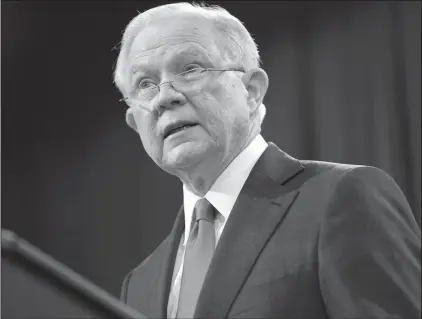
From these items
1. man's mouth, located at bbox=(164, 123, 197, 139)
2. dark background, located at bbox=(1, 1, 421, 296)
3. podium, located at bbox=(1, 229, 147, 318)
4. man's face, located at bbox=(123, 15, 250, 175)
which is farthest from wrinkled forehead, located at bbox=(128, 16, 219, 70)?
dark background, located at bbox=(1, 1, 421, 296)

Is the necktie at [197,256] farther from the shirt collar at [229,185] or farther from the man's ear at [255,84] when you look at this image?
the man's ear at [255,84]

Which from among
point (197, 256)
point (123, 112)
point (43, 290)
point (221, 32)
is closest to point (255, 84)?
point (221, 32)

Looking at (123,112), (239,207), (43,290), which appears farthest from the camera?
(123,112)

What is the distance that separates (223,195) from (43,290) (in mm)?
528

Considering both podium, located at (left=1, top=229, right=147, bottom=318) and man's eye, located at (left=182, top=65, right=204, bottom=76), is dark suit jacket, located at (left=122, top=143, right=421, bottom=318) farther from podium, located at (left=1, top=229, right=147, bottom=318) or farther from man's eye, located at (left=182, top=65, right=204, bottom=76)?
podium, located at (left=1, top=229, right=147, bottom=318)

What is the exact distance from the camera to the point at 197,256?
3.76 ft

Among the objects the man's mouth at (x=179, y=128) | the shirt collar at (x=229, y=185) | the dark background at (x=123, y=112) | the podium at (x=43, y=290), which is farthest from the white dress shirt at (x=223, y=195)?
the dark background at (x=123, y=112)

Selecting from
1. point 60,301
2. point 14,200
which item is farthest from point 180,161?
→ point 14,200

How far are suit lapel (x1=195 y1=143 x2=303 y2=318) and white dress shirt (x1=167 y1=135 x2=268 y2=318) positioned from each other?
0.8 inches

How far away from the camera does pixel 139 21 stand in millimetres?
1272

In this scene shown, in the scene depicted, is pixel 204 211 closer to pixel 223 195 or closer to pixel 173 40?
pixel 223 195

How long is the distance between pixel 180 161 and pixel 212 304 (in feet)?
0.78

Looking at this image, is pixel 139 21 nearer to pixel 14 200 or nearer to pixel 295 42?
pixel 295 42

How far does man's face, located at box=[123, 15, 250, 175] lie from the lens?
1.16 m
